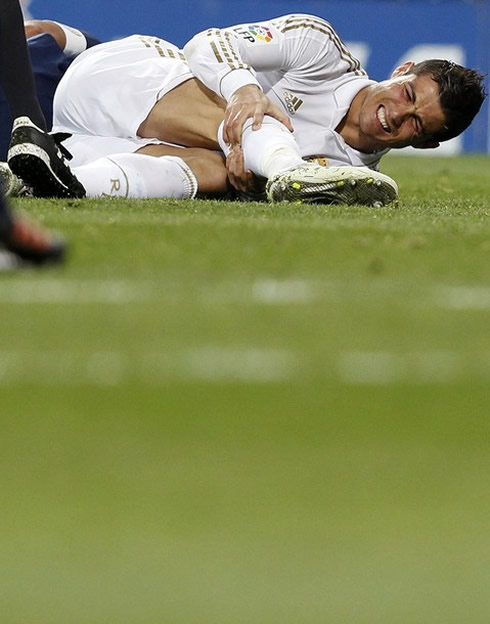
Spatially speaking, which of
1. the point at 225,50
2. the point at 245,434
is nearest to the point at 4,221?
the point at 245,434

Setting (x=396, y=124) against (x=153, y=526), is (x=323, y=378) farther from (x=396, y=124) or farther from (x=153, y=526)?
(x=396, y=124)

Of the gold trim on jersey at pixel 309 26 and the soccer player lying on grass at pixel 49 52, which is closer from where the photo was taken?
the gold trim on jersey at pixel 309 26

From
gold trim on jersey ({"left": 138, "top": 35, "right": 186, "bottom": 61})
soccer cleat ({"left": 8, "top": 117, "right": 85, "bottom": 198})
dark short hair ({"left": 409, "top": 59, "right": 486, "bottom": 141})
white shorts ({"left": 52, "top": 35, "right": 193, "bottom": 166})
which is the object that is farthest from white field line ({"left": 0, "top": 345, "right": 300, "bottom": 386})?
gold trim on jersey ({"left": 138, "top": 35, "right": 186, "bottom": 61})

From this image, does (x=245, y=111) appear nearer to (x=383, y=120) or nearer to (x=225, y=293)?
(x=383, y=120)

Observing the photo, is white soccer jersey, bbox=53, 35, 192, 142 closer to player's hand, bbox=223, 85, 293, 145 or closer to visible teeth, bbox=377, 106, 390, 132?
player's hand, bbox=223, 85, 293, 145

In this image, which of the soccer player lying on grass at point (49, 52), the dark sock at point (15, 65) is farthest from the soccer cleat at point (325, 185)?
the soccer player lying on grass at point (49, 52)

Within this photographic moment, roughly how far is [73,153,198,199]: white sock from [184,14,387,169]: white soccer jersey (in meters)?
0.32

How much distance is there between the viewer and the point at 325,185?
137 inches

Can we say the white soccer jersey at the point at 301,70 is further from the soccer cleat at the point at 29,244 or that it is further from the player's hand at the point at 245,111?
the soccer cleat at the point at 29,244

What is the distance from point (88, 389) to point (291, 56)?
260 cm

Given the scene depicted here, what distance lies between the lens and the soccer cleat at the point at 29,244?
66.2 inches

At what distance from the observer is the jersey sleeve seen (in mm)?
4043

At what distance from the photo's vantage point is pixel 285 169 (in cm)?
357

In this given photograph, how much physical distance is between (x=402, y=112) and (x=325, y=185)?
671mm
